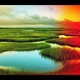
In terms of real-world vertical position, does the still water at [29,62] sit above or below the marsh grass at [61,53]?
below

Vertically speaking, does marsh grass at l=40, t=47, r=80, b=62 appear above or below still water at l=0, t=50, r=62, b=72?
above

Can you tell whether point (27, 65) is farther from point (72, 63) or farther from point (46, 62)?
point (72, 63)

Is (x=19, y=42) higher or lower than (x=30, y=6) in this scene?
lower

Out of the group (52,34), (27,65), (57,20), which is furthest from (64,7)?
(27,65)
